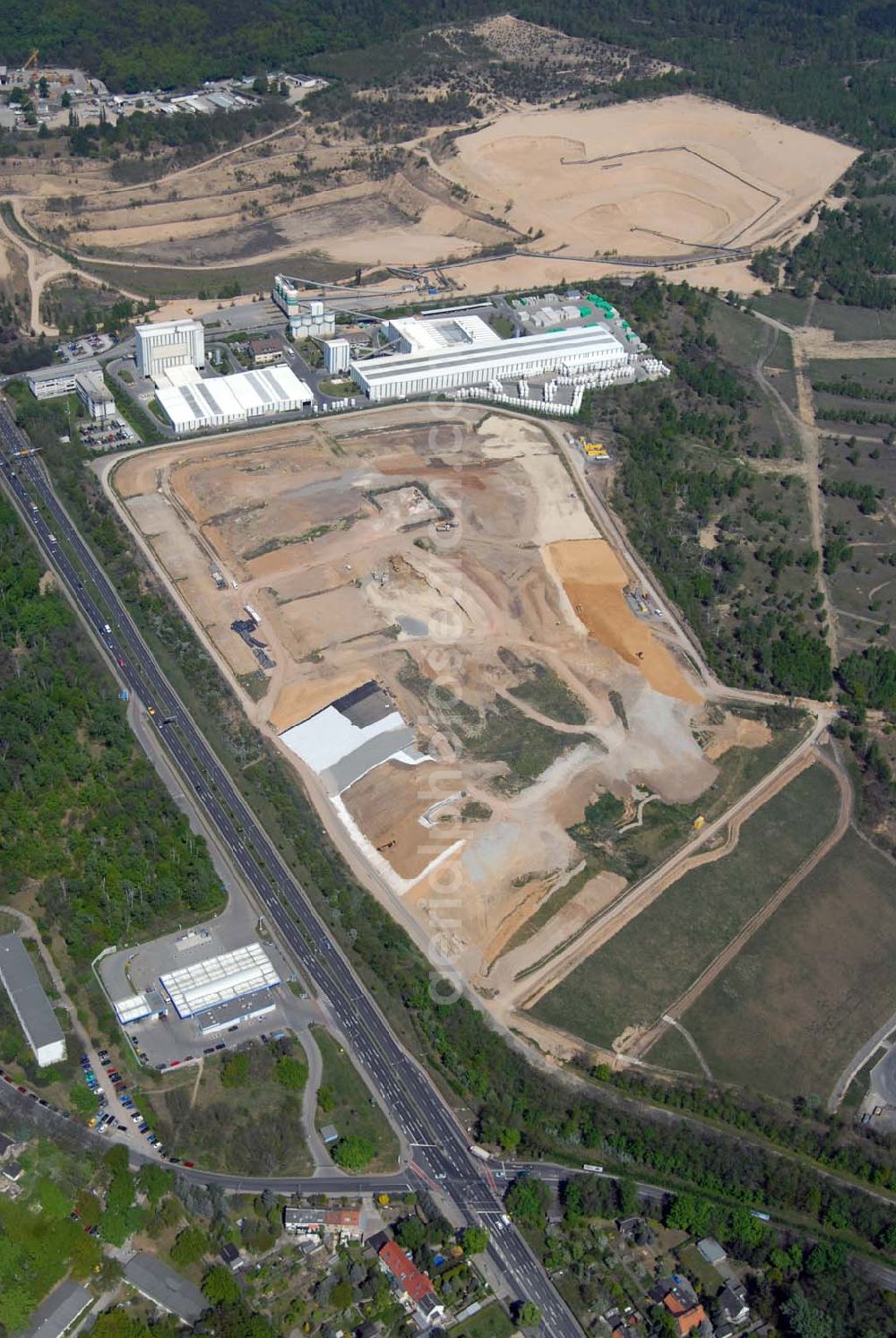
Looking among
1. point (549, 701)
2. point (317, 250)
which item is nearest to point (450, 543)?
point (549, 701)

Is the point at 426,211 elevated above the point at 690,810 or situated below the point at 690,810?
above

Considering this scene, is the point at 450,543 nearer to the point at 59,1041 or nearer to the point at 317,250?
the point at 59,1041

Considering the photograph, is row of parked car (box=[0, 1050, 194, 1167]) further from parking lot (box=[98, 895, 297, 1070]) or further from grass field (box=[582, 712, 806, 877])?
grass field (box=[582, 712, 806, 877])

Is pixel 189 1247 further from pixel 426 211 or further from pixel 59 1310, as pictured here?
A: pixel 426 211

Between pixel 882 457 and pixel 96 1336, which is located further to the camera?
A: pixel 882 457

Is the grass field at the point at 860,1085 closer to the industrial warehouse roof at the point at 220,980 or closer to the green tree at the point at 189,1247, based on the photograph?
the industrial warehouse roof at the point at 220,980

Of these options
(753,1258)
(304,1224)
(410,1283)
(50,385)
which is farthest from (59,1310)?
(50,385)
